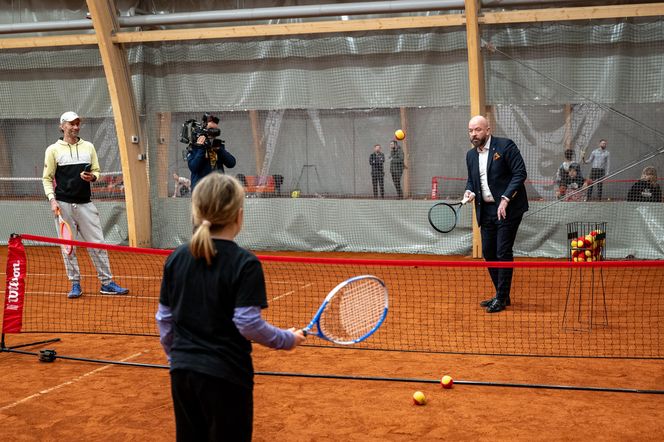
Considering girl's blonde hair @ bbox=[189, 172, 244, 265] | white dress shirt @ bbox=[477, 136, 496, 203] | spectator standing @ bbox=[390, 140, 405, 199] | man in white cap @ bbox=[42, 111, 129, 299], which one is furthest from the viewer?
spectator standing @ bbox=[390, 140, 405, 199]

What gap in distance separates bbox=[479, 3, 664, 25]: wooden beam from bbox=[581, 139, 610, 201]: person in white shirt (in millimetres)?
1993

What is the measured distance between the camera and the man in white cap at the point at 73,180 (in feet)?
28.2

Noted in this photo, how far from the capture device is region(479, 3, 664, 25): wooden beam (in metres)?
10.8

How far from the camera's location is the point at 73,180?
866 centimetres

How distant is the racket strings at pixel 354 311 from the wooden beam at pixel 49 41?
34.1ft

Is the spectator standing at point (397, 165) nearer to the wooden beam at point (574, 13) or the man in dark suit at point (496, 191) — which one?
the wooden beam at point (574, 13)

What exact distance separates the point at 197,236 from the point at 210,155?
250 inches

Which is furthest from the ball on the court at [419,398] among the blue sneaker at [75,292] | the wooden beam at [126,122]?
the wooden beam at [126,122]

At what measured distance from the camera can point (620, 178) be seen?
11.9 meters

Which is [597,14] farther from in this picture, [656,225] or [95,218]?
[95,218]

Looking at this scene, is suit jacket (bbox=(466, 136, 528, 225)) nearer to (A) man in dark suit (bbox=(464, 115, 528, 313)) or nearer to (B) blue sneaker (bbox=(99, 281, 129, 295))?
(A) man in dark suit (bbox=(464, 115, 528, 313))

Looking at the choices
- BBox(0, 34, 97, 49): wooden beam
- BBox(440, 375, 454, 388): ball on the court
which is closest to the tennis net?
BBox(440, 375, 454, 388): ball on the court

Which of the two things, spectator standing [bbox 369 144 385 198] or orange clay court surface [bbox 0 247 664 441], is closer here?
orange clay court surface [bbox 0 247 664 441]

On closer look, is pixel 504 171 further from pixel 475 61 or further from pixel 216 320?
pixel 216 320
